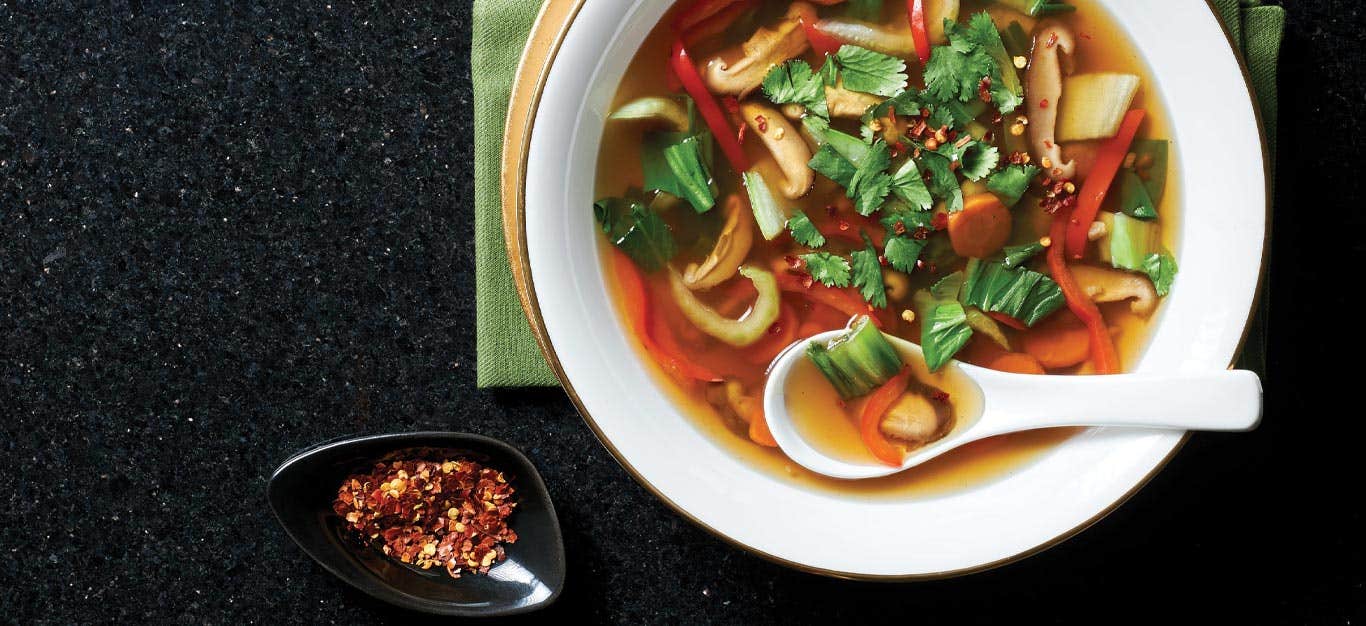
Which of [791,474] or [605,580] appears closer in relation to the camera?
[791,474]

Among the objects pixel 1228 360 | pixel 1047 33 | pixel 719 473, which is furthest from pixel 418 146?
pixel 1228 360

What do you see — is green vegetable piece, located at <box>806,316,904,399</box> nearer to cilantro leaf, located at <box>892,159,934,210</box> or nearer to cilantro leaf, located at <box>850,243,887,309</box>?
cilantro leaf, located at <box>850,243,887,309</box>

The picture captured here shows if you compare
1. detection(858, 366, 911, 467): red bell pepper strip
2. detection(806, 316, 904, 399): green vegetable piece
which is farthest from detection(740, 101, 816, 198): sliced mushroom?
detection(858, 366, 911, 467): red bell pepper strip

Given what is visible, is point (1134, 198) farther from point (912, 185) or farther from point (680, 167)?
point (680, 167)

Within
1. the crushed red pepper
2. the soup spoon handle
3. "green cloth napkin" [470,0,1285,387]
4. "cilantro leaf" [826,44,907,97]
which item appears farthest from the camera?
the crushed red pepper

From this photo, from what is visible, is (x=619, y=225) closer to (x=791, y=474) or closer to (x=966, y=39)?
(x=791, y=474)

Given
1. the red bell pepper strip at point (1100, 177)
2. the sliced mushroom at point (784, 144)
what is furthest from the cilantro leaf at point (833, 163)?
the red bell pepper strip at point (1100, 177)
